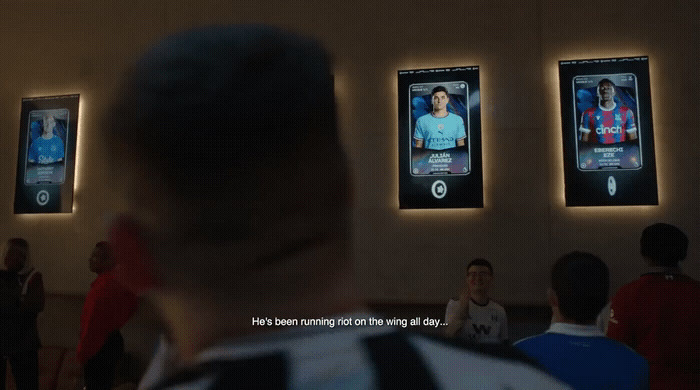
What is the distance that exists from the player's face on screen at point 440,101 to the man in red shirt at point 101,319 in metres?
2.87

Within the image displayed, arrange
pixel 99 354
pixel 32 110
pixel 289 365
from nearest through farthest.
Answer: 1. pixel 289 365
2. pixel 99 354
3. pixel 32 110

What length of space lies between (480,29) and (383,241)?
2125 mm

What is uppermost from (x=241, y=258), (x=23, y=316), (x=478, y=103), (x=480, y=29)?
(x=480, y=29)

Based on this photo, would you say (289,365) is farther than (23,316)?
No

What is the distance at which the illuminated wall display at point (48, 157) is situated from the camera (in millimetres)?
5031

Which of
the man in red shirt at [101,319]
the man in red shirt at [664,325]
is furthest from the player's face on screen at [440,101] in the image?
the man in red shirt at [101,319]

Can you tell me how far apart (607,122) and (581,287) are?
290cm

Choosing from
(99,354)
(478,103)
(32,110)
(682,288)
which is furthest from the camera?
(32,110)

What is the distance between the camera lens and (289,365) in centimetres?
50

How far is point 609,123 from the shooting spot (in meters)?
4.08

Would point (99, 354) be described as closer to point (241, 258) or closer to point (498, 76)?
point (241, 258)

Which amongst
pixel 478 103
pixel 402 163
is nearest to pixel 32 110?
pixel 402 163

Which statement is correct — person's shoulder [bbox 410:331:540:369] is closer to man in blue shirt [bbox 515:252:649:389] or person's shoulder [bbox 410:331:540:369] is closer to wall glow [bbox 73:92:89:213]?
man in blue shirt [bbox 515:252:649:389]

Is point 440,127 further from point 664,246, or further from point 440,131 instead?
point 664,246
